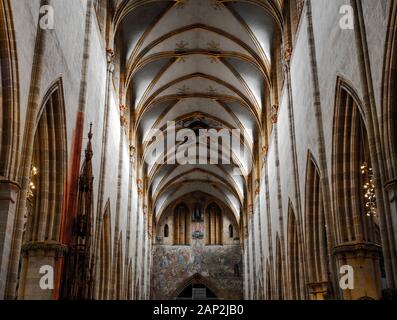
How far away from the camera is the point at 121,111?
21.6 metres

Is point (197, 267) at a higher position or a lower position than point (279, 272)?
higher

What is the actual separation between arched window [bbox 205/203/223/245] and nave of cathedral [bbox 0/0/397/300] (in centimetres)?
429

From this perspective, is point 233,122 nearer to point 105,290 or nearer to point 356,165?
point 105,290

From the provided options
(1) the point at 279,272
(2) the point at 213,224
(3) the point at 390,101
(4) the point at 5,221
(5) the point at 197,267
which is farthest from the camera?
(2) the point at 213,224

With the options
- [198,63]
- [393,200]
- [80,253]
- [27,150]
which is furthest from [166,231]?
[393,200]

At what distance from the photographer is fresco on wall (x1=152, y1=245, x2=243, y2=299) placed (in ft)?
122

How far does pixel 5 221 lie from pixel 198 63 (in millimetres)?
18441

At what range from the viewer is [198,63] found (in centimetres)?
2609

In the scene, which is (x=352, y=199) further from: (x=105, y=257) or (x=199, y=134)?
(x=199, y=134)

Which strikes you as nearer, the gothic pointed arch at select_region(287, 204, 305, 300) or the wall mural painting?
the gothic pointed arch at select_region(287, 204, 305, 300)

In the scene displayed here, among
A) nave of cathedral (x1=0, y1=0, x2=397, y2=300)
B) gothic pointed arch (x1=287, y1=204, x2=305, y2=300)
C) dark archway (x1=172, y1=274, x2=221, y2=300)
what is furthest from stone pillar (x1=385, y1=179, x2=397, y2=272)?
dark archway (x1=172, y1=274, x2=221, y2=300)

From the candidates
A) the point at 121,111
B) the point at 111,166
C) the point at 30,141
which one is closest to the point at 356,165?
the point at 30,141

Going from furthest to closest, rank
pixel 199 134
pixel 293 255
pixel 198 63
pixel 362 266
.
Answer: pixel 199 134 → pixel 198 63 → pixel 293 255 → pixel 362 266

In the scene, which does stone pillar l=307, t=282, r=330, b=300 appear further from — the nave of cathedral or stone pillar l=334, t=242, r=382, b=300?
stone pillar l=334, t=242, r=382, b=300
